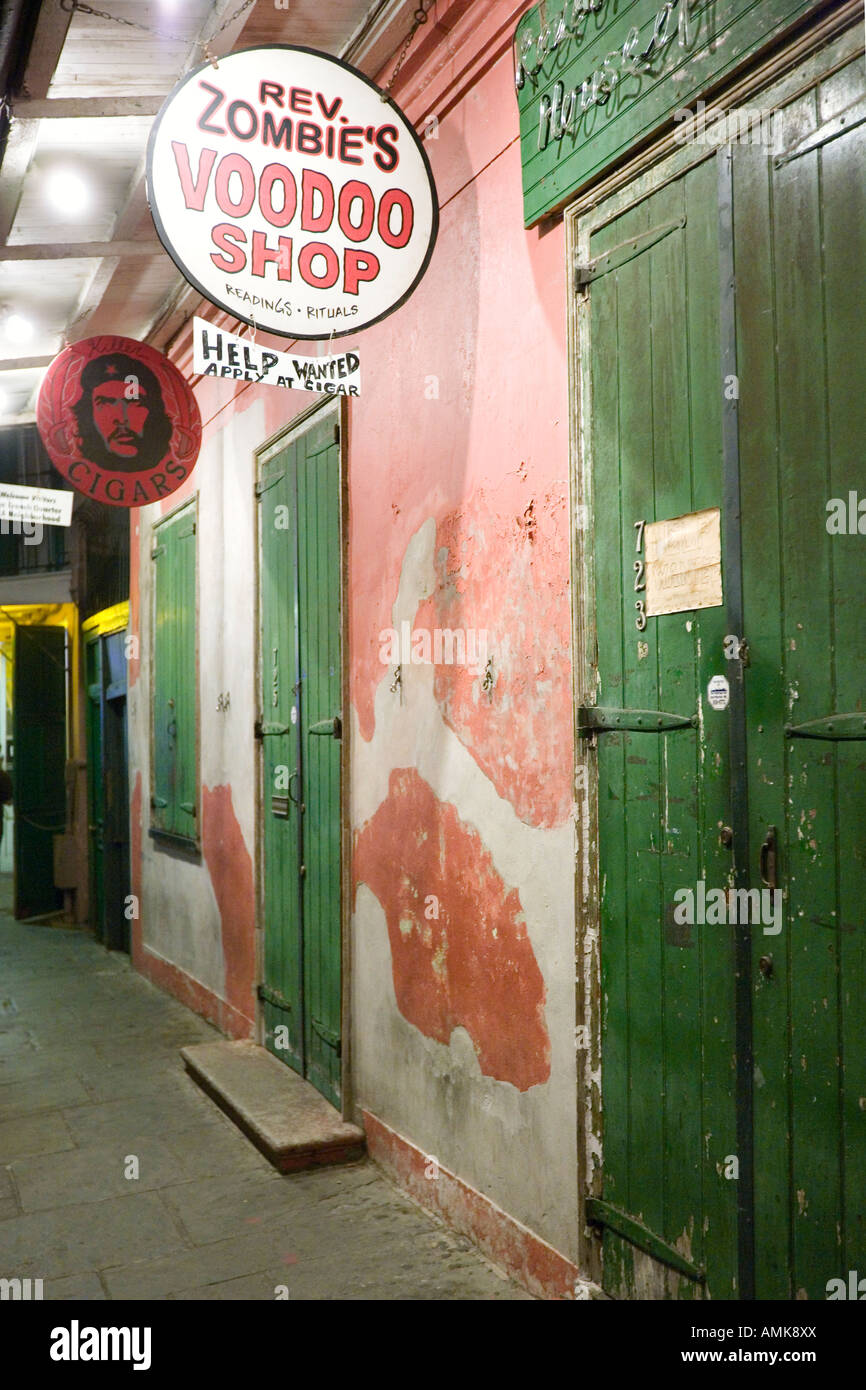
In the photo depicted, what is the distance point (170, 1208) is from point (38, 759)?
8.17 metres

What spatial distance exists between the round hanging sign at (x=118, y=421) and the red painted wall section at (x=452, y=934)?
2596 millimetres

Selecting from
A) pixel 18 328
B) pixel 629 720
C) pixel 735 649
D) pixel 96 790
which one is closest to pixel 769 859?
pixel 735 649

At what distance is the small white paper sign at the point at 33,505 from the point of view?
6.96 m

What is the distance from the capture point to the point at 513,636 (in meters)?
3.47

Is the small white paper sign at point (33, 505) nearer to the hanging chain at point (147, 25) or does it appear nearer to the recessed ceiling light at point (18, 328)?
the recessed ceiling light at point (18, 328)

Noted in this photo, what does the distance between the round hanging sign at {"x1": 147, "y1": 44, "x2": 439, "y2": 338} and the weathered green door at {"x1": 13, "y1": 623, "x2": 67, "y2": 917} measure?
28.9 feet

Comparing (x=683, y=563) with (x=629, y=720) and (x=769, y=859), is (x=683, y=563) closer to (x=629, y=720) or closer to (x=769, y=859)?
(x=629, y=720)

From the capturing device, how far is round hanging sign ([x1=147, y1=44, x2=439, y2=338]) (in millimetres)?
3061

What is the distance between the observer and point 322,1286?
3393mm
